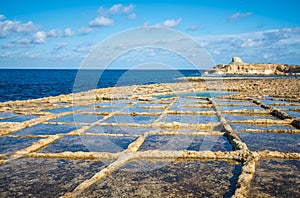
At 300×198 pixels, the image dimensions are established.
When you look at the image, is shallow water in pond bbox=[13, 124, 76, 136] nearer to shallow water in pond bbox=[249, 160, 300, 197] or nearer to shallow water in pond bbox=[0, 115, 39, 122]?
shallow water in pond bbox=[0, 115, 39, 122]

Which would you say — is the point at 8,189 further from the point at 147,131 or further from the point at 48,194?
the point at 147,131

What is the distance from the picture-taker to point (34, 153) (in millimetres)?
5691

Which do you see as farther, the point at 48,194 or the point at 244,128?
the point at 244,128

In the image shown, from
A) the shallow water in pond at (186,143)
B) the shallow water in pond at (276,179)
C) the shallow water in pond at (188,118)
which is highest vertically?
the shallow water in pond at (188,118)

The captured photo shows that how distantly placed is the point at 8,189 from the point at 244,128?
21.0 feet

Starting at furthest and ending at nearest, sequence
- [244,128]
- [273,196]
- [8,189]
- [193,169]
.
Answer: [244,128] < [193,169] < [8,189] < [273,196]

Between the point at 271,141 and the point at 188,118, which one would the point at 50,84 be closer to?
the point at 188,118

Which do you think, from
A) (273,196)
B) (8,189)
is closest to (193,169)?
(273,196)

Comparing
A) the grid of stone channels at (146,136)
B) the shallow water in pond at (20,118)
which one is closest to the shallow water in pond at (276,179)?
the grid of stone channels at (146,136)

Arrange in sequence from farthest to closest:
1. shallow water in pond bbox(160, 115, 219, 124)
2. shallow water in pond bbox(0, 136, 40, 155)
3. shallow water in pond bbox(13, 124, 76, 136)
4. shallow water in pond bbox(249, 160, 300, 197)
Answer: shallow water in pond bbox(160, 115, 219, 124) < shallow water in pond bbox(13, 124, 76, 136) < shallow water in pond bbox(0, 136, 40, 155) < shallow water in pond bbox(249, 160, 300, 197)

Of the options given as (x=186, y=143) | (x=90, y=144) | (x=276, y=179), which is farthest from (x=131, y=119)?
(x=276, y=179)

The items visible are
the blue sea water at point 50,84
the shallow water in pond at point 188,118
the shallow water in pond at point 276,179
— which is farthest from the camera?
the blue sea water at point 50,84

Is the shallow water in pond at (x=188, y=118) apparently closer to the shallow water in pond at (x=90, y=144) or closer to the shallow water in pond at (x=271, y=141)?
the shallow water in pond at (x=271, y=141)

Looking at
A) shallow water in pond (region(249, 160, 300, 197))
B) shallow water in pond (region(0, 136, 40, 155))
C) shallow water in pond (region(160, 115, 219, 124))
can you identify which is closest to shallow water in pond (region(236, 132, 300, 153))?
shallow water in pond (region(249, 160, 300, 197))
